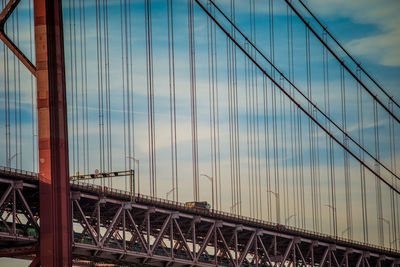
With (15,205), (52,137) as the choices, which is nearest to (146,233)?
(15,205)

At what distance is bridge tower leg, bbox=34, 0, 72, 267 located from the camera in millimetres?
56031

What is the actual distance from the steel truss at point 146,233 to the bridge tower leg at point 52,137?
39.7 feet

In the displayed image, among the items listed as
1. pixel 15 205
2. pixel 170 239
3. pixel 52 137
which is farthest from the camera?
pixel 170 239

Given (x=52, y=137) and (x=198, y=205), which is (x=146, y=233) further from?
(x=52, y=137)

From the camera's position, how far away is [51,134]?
56.1m

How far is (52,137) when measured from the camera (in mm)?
56094

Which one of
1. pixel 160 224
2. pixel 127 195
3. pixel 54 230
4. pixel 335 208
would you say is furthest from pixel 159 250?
pixel 54 230

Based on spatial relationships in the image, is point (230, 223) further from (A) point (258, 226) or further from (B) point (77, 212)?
(B) point (77, 212)

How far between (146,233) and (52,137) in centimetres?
4160

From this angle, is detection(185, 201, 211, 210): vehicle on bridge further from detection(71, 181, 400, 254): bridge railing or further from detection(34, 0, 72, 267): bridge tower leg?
detection(34, 0, 72, 267): bridge tower leg

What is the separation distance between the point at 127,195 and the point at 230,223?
19177mm

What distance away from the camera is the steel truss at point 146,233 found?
74.9 m

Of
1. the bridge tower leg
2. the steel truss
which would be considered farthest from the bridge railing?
the bridge tower leg

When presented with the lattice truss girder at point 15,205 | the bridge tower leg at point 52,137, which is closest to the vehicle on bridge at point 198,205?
→ the lattice truss girder at point 15,205
